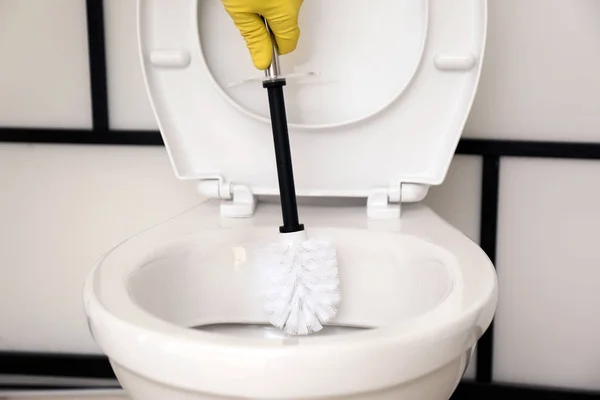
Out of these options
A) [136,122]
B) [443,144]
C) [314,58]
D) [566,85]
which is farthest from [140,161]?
[566,85]

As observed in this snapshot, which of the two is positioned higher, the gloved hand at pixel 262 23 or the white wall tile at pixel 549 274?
the gloved hand at pixel 262 23

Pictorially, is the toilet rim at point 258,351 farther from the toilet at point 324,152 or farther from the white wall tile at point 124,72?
the white wall tile at point 124,72

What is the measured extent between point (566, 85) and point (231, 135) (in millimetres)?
474

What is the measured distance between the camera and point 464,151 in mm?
948

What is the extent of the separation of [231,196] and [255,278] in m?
0.12

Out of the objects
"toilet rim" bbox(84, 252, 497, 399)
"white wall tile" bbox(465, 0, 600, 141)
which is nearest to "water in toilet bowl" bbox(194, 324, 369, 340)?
"toilet rim" bbox(84, 252, 497, 399)

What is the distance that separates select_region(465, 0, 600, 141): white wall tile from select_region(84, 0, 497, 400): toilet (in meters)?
0.18

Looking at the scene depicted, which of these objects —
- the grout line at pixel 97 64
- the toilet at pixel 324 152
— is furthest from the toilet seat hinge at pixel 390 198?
the grout line at pixel 97 64

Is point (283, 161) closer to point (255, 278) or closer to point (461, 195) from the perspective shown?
point (255, 278)

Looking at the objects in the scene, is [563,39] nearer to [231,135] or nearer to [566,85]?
[566,85]

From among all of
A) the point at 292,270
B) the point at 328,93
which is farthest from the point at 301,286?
the point at 328,93

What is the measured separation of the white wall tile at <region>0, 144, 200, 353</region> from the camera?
102cm

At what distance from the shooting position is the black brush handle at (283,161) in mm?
691

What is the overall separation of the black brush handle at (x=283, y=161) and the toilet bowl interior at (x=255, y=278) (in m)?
0.05
